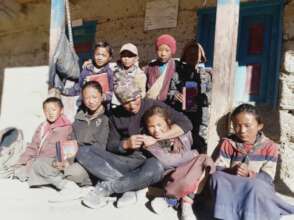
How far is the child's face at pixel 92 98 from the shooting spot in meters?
3.89

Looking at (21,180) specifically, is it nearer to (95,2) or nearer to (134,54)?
(134,54)

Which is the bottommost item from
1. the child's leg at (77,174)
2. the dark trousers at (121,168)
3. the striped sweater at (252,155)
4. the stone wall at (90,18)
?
the child's leg at (77,174)

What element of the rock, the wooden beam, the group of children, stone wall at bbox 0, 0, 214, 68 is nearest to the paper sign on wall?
stone wall at bbox 0, 0, 214, 68

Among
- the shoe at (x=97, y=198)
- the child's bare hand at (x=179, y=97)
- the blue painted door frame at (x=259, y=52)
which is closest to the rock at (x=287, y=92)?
the blue painted door frame at (x=259, y=52)

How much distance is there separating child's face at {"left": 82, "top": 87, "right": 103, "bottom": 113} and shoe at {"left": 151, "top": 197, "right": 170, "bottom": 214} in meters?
1.05

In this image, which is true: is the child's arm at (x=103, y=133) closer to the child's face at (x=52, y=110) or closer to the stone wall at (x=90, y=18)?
the child's face at (x=52, y=110)

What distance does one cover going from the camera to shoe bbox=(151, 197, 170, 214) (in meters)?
3.26

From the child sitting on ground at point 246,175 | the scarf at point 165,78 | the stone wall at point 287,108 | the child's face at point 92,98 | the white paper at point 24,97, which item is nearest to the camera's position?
the child sitting on ground at point 246,175

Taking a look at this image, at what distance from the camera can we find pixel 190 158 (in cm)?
345

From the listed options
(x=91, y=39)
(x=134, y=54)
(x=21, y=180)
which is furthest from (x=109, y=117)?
(x=91, y=39)

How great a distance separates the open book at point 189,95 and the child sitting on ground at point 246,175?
0.81 metres

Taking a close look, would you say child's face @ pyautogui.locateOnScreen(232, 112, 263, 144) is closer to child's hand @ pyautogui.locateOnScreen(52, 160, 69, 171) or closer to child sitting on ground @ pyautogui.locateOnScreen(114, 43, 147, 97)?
child sitting on ground @ pyautogui.locateOnScreen(114, 43, 147, 97)

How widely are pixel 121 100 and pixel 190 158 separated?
2.36 feet

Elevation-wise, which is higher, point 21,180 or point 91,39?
point 91,39
